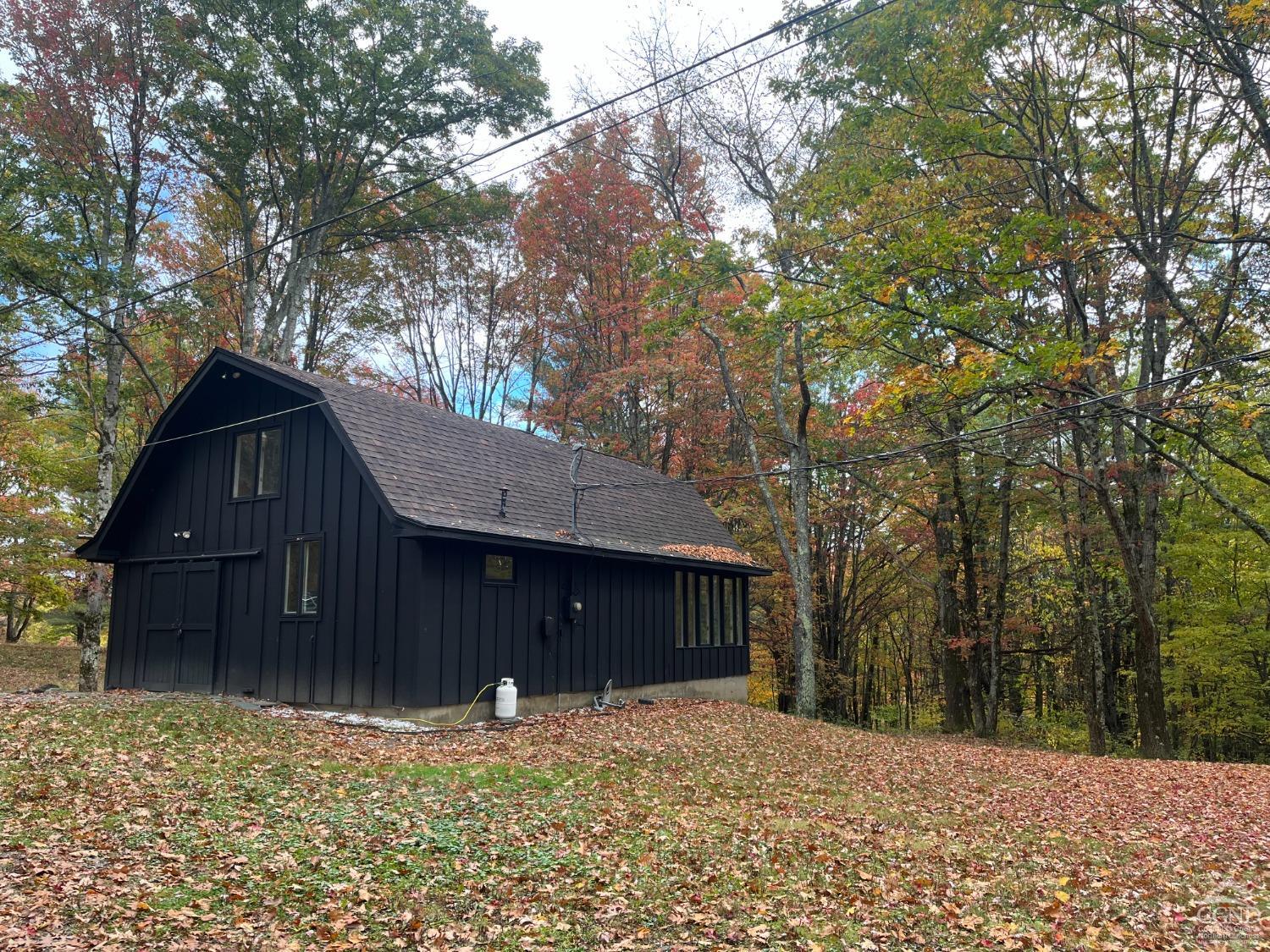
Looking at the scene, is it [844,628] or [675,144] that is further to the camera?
[844,628]

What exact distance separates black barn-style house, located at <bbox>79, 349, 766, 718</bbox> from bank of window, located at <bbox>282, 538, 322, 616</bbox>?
3cm

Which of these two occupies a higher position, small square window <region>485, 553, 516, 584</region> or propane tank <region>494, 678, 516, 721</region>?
small square window <region>485, 553, 516, 584</region>

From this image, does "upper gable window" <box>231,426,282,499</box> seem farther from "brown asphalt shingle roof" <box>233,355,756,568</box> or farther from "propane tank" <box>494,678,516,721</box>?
"propane tank" <box>494,678,516,721</box>

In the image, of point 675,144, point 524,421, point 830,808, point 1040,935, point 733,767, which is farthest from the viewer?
point 524,421

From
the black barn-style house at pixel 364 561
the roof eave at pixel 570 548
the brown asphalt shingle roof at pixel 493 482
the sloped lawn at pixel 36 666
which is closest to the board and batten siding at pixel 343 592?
the black barn-style house at pixel 364 561

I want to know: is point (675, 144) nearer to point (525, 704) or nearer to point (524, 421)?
point (524, 421)

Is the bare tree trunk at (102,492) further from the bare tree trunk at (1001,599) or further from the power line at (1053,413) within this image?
the bare tree trunk at (1001,599)

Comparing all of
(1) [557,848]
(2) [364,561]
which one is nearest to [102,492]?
(2) [364,561]

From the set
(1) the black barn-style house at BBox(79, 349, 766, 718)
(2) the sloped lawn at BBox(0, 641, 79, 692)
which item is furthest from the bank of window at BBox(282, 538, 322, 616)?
(2) the sloped lawn at BBox(0, 641, 79, 692)

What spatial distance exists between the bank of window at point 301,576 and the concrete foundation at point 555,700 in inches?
56.2

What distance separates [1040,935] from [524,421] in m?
23.7

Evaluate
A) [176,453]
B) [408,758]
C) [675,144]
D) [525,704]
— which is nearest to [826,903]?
[408,758]

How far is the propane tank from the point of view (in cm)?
1151

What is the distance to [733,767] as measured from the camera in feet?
30.6
